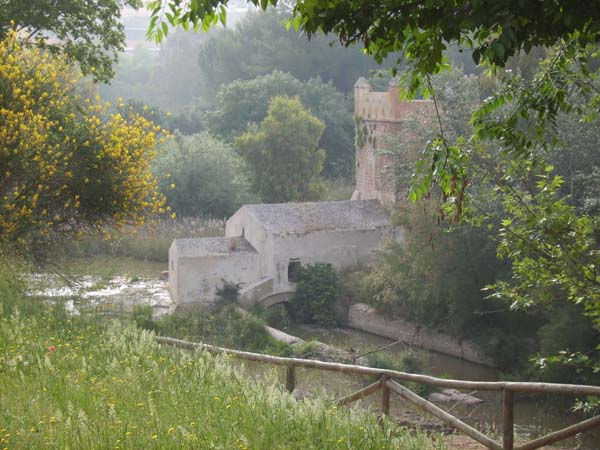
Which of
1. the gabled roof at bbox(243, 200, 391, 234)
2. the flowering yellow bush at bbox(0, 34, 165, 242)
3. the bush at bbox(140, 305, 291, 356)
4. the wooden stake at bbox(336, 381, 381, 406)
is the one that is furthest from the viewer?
the gabled roof at bbox(243, 200, 391, 234)

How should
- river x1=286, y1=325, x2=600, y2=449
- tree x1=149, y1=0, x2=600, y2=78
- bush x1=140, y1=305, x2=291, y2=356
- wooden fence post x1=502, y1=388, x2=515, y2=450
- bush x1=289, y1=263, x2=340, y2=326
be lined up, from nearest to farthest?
1. tree x1=149, y1=0, x2=600, y2=78
2. wooden fence post x1=502, y1=388, x2=515, y2=450
3. river x1=286, y1=325, x2=600, y2=449
4. bush x1=140, y1=305, x2=291, y2=356
5. bush x1=289, y1=263, x2=340, y2=326

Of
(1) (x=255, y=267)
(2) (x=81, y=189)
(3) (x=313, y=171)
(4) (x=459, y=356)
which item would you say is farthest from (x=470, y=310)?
(3) (x=313, y=171)

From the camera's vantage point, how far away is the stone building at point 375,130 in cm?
3356

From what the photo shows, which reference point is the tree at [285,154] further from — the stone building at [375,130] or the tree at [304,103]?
the tree at [304,103]

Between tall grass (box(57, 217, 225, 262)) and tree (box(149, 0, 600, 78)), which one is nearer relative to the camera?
tree (box(149, 0, 600, 78))

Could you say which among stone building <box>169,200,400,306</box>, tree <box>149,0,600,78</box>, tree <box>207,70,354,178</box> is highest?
tree <box>207,70,354,178</box>

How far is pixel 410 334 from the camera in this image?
26719 millimetres

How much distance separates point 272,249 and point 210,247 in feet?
6.77

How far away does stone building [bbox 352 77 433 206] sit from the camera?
1321 inches

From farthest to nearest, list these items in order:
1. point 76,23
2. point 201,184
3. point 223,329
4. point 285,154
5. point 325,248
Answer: point 201,184, point 285,154, point 325,248, point 223,329, point 76,23

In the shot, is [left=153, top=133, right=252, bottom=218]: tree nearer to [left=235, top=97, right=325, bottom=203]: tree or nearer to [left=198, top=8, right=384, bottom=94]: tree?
[left=235, top=97, right=325, bottom=203]: tree

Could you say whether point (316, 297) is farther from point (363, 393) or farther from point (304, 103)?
point (304, 103)

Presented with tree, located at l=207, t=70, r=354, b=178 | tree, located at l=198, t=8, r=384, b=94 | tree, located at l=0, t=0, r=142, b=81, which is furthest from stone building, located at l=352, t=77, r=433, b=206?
tree, located at l=198, t=8, r=384, b=94

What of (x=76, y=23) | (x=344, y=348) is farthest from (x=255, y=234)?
(x=76, y=23)
